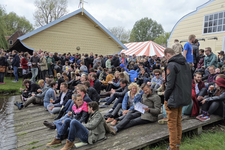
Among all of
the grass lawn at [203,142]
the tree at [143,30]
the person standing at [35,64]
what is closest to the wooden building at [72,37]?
the person standing at [35,64]

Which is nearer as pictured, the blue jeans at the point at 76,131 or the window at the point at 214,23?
the blue jeans at the point at 76,131

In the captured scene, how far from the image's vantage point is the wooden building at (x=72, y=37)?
43.3ft

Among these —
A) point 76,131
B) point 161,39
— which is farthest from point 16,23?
point 76,131

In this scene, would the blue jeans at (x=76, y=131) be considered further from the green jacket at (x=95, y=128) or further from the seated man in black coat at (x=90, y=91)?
the seated man in black coat at (x=90, y=91)

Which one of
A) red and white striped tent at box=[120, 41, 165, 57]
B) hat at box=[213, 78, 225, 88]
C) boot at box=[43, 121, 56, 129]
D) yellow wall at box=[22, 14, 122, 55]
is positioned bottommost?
boot at box=[43, 121, 56, 129]

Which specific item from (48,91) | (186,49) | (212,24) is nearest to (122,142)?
(186,49)

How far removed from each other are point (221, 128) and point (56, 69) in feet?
32.8

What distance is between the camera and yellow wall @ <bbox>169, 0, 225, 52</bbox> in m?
10.7

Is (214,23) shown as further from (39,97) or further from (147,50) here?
(39,97)

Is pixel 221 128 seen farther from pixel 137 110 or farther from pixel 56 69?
pixel 56 69

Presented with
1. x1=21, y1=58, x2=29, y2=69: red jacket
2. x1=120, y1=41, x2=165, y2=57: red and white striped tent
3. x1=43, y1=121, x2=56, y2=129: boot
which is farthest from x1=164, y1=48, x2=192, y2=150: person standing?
x1=120, y1=41, x2=165, y2=57: red and white striped tent

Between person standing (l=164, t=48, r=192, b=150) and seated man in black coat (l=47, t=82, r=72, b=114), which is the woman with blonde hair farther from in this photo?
person standing (l=164, t=48, r=192, b=150)

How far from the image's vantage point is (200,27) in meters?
11.8

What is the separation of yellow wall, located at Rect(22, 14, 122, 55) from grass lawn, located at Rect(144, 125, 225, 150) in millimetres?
12756
